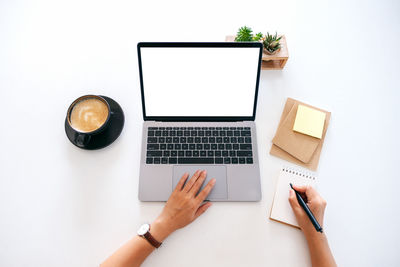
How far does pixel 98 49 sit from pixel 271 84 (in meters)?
0.67

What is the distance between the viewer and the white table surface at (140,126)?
2.27 ft

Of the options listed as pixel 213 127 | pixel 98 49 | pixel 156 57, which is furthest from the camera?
pixel 98 49

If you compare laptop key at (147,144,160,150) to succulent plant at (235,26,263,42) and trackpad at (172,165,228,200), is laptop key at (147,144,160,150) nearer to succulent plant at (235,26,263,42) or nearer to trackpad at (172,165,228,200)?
trackpad at (172,165,228,200)

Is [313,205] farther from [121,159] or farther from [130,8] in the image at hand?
[130,8]

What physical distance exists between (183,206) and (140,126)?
309mm

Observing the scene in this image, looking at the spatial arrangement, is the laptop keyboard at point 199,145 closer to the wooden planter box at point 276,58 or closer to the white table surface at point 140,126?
the white table surface at point 140,126

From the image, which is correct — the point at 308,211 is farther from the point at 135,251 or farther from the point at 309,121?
the point at 135,251

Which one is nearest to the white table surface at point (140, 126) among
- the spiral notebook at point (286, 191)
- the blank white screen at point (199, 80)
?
the spiral notebook at point (286, 191)

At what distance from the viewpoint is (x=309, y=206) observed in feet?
2.30

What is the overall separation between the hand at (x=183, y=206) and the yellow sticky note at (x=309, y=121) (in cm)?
35

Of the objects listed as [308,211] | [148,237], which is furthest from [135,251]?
[308,211]

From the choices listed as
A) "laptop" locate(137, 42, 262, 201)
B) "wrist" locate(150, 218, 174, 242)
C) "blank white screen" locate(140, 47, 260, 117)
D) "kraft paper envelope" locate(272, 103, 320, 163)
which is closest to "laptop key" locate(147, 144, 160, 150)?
"laptop" locate(137, 42, 262, 201)
